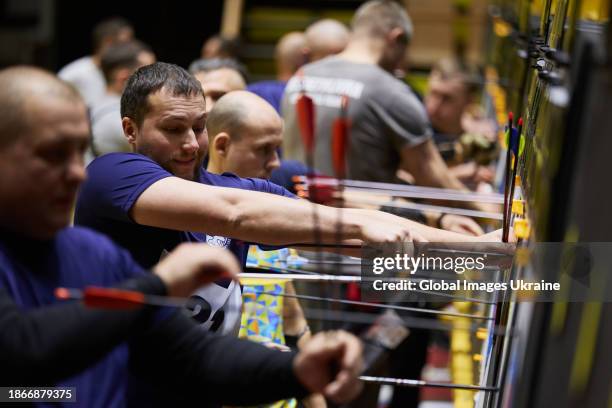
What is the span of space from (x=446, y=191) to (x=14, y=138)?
3.20 meters

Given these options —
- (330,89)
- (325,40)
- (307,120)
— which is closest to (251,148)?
(330,89)

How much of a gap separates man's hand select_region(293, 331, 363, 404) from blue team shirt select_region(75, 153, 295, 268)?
2.93ft

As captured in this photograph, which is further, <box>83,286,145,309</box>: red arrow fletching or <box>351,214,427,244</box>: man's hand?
<box>351,214,427,244</box>: man's hand

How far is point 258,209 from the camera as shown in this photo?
2.69 m

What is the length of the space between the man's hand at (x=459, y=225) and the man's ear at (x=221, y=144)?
0.79 meters

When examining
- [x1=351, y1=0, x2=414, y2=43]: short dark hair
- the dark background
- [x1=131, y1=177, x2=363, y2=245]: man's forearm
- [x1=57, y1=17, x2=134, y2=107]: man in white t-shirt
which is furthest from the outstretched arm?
the dark background

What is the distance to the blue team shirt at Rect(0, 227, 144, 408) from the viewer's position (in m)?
1.92

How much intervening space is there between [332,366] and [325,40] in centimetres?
483

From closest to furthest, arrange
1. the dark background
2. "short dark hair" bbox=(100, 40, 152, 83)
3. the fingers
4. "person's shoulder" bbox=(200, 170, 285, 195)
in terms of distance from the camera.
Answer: the fingers → "person's shoulder" bbox=(200, 170, 285, 195) → "short dark hair" bbox=(100, 40, 152, 83) → the dark background

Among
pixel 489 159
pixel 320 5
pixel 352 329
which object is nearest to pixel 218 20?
pixel 320 5

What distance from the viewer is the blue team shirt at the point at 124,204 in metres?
2.71

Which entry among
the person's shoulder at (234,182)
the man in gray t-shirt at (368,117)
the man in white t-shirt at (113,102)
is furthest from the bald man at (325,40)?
the person's shoulder at (234,182)

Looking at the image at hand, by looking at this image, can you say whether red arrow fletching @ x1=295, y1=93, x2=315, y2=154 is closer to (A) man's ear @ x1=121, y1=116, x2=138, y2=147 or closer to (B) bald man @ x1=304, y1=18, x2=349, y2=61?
(A) man's ear @ x1=121, y1=116, x2=138, y2=147

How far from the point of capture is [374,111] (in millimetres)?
5012
